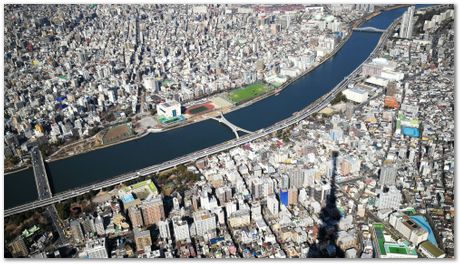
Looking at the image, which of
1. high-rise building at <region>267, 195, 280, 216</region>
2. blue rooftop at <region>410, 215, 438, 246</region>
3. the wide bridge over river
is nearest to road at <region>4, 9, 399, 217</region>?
high-rise building at <region>267, 195, 280, 216</region>

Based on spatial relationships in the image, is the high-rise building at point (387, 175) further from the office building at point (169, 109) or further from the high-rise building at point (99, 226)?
the office building at point (169, 109)

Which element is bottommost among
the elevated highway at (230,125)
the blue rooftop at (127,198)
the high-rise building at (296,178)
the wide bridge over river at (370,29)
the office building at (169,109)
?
the blue rooftop at (127,198)

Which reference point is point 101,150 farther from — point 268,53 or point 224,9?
point 224,9

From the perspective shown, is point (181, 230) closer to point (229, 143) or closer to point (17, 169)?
point (229, 143)

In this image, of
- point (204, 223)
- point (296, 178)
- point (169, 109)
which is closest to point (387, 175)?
point (296, 178)

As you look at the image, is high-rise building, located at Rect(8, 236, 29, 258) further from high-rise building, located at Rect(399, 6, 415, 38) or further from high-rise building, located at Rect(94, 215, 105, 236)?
high-rise building, located at Rect(399, 6, 415, 38)

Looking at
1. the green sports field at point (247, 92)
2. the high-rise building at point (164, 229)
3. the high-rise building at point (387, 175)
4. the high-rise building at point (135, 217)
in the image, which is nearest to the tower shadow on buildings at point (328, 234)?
the high-rise building at point (387, 175)
